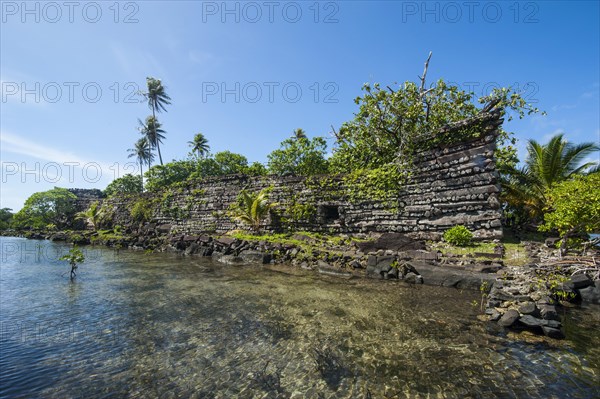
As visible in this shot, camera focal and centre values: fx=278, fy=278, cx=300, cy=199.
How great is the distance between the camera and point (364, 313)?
19.9ft

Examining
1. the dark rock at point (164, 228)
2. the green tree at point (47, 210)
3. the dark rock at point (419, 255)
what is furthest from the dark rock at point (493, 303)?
the green tree at point (47, 210)

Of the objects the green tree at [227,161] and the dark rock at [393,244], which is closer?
the dark rock at [393,244]

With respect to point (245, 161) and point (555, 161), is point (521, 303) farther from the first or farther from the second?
point (245, 161)

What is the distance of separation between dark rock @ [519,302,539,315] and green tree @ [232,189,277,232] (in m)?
12.7

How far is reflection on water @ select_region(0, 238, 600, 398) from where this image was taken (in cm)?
350

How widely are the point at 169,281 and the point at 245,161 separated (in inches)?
1195

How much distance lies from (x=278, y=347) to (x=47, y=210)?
42.0 meters

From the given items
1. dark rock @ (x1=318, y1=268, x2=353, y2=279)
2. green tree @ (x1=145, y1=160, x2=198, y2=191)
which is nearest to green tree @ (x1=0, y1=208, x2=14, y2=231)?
green tree @ (x1=145, y1=160, x2=198, y2=191)

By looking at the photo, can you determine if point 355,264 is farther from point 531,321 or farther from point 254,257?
point 531,321

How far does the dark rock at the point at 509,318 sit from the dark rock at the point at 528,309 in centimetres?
13

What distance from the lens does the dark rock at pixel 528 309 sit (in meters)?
5.01

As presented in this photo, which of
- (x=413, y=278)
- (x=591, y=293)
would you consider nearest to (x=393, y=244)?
(x=413, y=278)

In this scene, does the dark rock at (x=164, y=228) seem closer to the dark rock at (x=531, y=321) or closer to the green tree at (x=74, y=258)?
the green tree at (x=74, y=258)

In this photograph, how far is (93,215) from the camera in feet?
96.4
